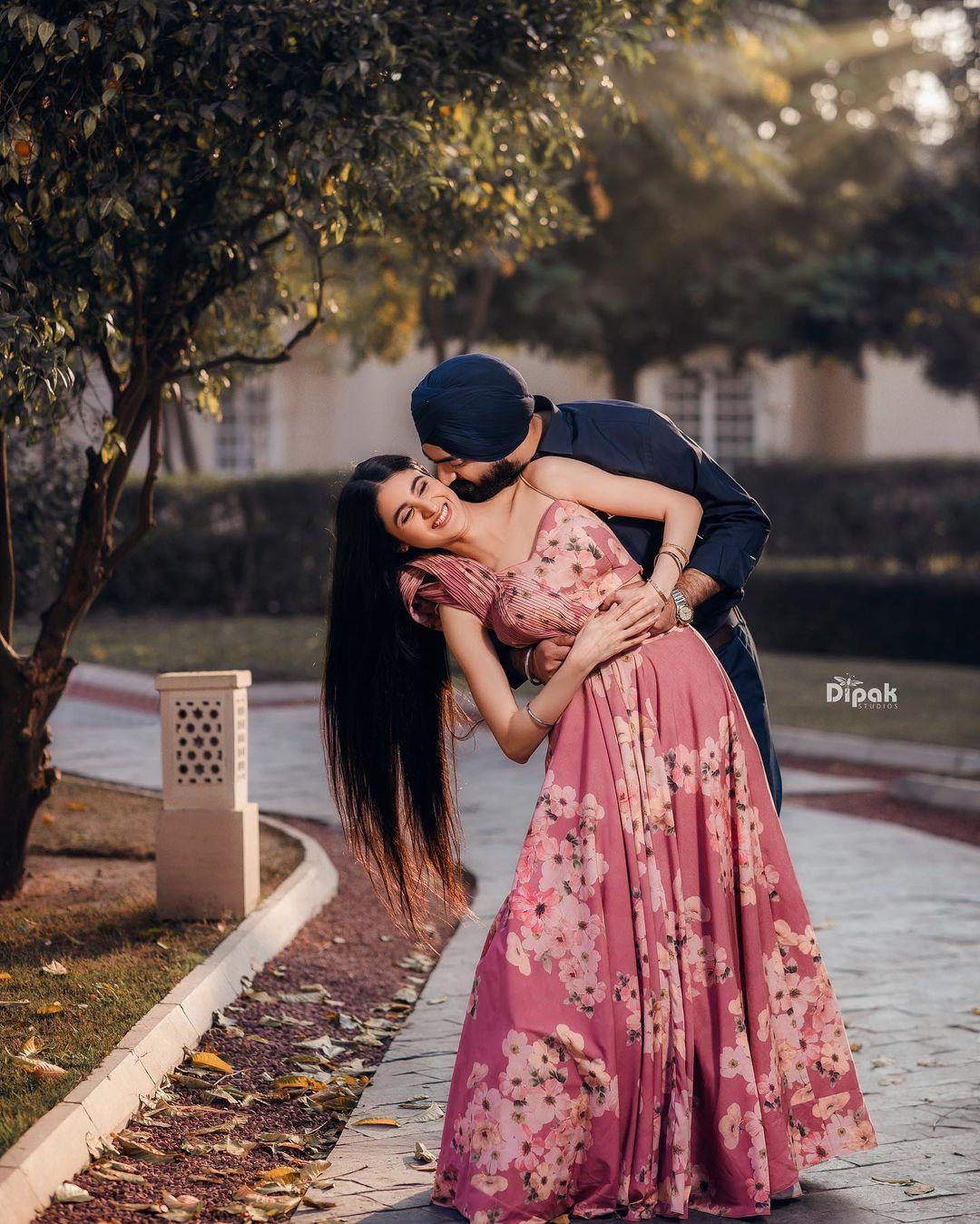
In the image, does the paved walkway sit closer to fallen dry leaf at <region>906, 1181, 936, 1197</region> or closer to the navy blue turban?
fallen dry leaf at <region>906, 1181, 936, 1197</region>

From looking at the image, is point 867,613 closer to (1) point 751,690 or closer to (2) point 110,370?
(2) point 110,370

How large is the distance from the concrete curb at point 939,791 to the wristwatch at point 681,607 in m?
6.65

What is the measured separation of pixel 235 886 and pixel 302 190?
8.75 feet

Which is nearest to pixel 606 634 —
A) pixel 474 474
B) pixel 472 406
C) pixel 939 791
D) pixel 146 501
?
pixel 474 474

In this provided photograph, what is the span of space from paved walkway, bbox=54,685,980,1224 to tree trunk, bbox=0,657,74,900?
1803mm

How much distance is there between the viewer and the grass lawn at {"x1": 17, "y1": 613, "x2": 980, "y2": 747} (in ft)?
42.3

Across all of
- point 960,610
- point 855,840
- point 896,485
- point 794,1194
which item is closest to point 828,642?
point 960,610

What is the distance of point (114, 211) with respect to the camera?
5.35 meters

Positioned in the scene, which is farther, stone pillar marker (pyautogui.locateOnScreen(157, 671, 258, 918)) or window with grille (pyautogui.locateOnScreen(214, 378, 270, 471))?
window with grille (pyautogui.locateOnScreen(214, 378, 270, 471))

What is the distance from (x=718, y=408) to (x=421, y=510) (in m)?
25.3

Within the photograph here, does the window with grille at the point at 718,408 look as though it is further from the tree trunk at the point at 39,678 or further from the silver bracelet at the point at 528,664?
the silver bracelet at the point at 528,664

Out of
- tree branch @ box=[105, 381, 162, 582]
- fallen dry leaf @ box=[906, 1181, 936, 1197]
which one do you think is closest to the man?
fallen dry leaf @ box=[906, 1181, 936, 1197]

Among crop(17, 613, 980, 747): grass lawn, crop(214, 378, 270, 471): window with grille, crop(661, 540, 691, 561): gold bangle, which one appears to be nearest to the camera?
crop(661, 540, 691, 561): gold bangle

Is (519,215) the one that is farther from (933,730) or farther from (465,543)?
(933,730)
